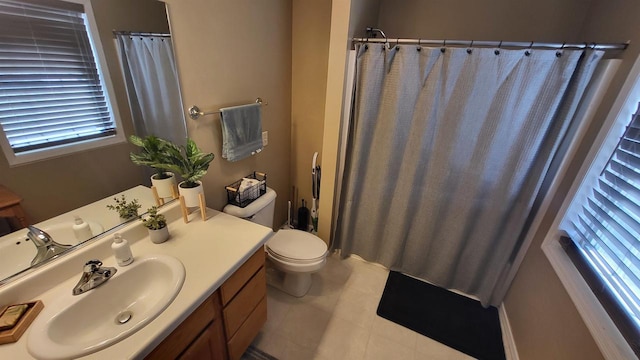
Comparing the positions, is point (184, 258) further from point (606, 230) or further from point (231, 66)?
point (606, 230)

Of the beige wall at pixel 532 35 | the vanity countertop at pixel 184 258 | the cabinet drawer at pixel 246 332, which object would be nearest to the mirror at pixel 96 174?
the vanity countertop at pixel 184 258

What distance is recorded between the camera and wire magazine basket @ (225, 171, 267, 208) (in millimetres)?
1605

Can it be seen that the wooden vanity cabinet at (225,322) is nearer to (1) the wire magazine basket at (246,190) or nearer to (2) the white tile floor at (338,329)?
(2) the white tile floor at (338,329)

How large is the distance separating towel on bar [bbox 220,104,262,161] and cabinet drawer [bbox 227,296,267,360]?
0.88 meters

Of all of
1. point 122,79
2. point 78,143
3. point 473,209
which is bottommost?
point 473,209

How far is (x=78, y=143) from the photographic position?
0.90m

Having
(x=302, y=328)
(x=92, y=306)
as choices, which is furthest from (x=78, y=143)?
(x=302, y=328)

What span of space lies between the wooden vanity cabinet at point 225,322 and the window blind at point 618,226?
56.3 inches

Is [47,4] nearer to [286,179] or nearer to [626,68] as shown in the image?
[286,179]

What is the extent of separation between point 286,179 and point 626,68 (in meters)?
2.16

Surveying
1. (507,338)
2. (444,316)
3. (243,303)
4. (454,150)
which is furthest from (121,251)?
(507,338)

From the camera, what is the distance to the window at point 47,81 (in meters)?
0.72

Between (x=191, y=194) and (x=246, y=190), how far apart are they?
1.46 ft

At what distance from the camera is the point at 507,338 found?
1.58 m
